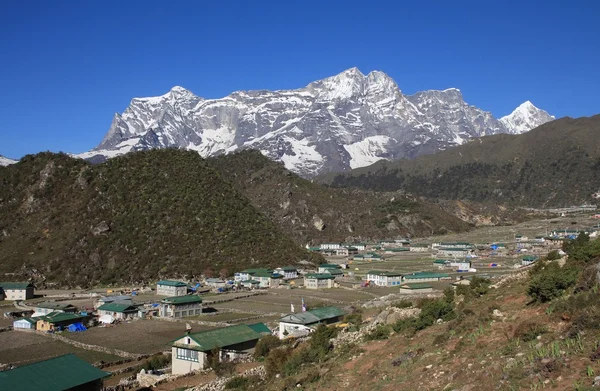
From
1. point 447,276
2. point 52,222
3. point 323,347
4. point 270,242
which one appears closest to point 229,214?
point 270,242

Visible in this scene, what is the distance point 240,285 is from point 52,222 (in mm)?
38218

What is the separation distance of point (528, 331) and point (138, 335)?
38778 millimetres

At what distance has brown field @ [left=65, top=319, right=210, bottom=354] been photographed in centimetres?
4472

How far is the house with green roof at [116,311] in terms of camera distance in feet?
186

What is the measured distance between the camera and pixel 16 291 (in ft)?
234

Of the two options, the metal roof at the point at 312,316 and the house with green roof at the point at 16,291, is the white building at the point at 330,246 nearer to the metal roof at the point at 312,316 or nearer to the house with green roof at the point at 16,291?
the house with green roof at the point at 16,291

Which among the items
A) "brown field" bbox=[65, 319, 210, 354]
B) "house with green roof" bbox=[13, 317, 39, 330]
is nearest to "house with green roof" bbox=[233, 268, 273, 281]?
"brown field" bbox=[65, 319, 210, 354]

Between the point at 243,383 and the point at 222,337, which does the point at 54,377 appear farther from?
the point at 222,337

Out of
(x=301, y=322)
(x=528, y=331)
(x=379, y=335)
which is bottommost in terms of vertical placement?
(x=301, y=322)

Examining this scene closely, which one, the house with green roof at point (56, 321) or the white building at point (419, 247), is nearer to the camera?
the house with green roof at point (56, 321)

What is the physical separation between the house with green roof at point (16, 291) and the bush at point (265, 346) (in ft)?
150

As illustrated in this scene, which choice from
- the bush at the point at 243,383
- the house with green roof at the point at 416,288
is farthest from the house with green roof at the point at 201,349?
the house with green roof at the point at 416,288

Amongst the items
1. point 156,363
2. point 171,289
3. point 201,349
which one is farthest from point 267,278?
point 201,349

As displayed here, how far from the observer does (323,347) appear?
101 ft
